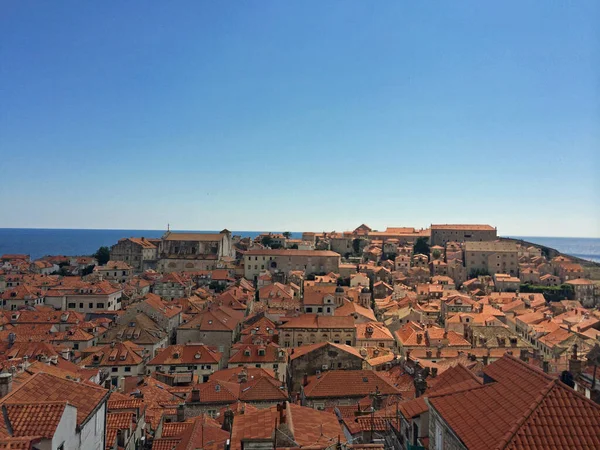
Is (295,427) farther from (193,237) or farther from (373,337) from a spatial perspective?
(193,237)

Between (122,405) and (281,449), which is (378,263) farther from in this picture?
(281,449)

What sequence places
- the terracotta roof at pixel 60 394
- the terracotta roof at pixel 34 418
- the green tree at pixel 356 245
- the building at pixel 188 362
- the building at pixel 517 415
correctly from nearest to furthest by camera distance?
1. the building at pixel 517 415
2. the terracotta roof at pixel 34 418
3. the terracotta roof at pixel 60 394
4. the building at pixel 188 362
5. the green tree at pixel 356 245

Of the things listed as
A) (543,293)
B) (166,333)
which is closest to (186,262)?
(166,333)

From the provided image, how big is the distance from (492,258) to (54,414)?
10272cm

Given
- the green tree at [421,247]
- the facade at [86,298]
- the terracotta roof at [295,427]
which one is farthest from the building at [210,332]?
the green tree at [421,247]

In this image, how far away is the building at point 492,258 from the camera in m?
101

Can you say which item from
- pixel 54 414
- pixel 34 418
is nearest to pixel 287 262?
pixel 54 414

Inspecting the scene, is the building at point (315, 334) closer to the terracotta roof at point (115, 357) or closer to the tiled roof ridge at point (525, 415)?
the terracotta roof at point (115, 357)

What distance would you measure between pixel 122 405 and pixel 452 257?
96.7 metres

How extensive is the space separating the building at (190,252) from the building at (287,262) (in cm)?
999

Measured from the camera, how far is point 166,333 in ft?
159

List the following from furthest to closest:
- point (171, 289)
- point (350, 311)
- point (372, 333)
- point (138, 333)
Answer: point (171, 289)
point (350, 311)
point (372, 333)
point (138, 333)

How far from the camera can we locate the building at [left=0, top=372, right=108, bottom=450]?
10.1 metres

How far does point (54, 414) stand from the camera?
10586mm
